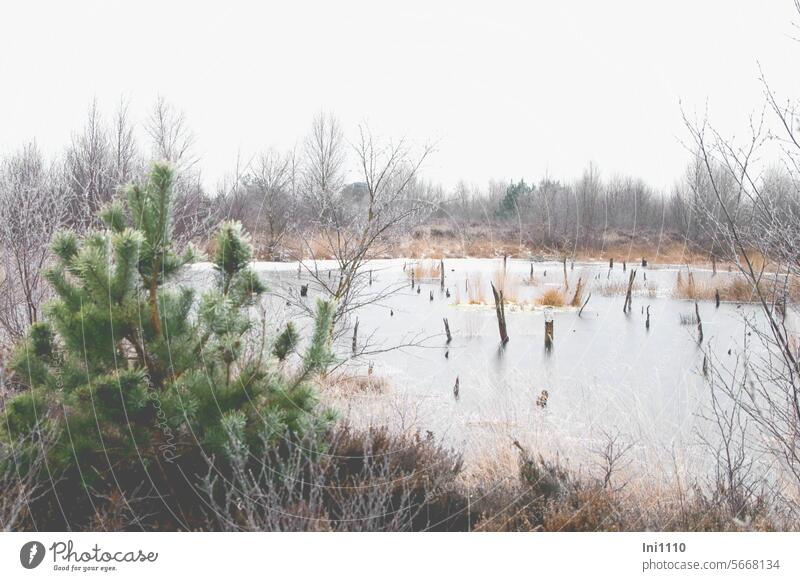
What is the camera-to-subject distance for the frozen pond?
466 centimetres

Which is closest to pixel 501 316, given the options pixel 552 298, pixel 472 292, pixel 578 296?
pixel 472 292

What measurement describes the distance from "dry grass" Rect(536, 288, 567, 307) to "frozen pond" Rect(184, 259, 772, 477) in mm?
94

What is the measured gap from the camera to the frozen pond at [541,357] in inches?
184

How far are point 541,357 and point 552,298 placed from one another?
6.85 feet

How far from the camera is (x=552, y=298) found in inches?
349

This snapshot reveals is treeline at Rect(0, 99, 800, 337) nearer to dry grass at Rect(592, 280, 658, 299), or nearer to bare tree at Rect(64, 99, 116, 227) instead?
bare tree at Rect(64, 99, 116, 227)

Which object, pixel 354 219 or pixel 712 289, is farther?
pixel 712 289

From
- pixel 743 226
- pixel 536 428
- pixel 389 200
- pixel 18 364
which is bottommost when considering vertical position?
pixel 536 428

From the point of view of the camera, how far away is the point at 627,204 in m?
6.86

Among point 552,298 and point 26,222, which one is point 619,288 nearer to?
point 552,298

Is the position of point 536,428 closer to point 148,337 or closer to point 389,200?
point 389,200

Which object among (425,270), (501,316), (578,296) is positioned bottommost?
(501,316)
